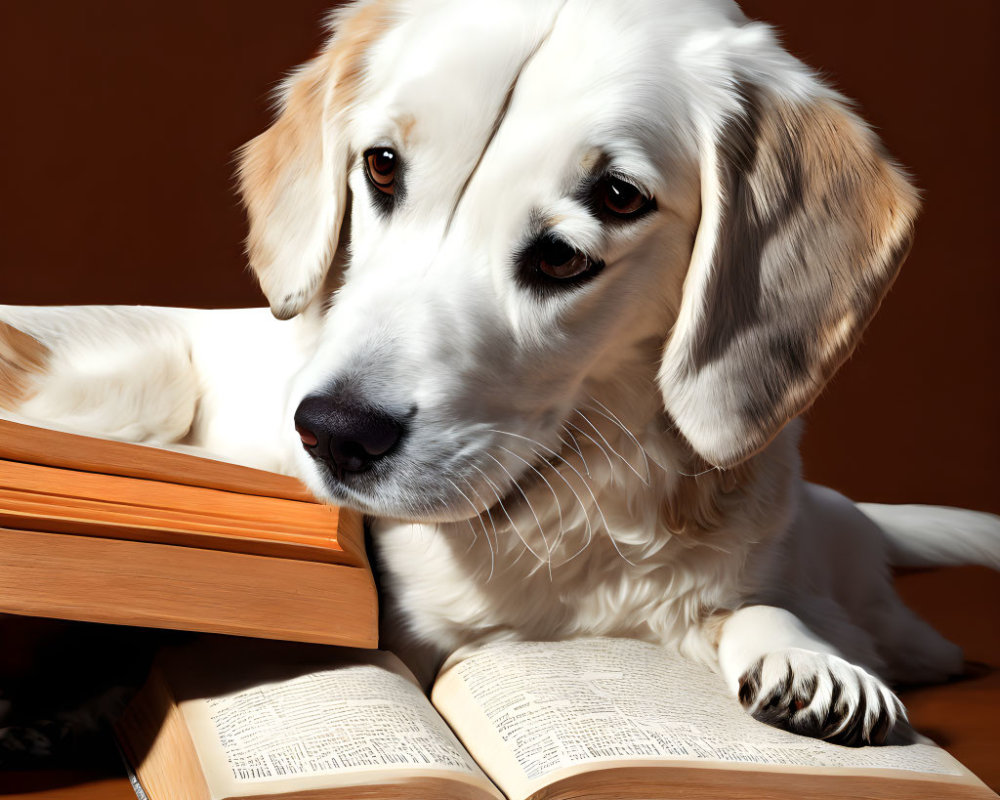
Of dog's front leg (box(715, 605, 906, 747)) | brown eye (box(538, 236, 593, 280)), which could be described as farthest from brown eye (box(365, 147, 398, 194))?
dog's front leg (box(715, 605, 906, 747))

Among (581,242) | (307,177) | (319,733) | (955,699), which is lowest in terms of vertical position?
(955,699)

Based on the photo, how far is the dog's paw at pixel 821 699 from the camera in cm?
124

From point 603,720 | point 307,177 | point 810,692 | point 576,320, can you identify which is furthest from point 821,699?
point 307,177

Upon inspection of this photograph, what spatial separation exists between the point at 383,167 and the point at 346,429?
39 cm

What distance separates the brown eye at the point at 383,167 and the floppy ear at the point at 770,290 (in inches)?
14.7

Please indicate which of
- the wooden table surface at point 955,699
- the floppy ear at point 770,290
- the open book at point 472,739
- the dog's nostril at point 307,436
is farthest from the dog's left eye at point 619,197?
the wooden table surface at point 955,699

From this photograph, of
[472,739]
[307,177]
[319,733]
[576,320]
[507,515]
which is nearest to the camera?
[319,733]

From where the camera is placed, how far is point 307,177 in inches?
62.9

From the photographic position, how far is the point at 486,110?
51.2 inches

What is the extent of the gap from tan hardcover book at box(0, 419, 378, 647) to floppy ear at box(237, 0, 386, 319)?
1.18 feet

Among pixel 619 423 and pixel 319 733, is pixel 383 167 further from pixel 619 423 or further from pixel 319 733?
pixel 319 733

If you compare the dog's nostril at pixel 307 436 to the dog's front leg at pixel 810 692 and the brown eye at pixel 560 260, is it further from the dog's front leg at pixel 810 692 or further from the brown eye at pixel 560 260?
the dog's front leg at pixel 810 692

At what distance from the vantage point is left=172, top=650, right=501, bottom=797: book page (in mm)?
1030

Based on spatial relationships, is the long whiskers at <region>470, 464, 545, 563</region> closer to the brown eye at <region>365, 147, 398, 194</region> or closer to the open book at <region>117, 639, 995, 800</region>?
the open book at <region>117, 639, 995, 800</region>
